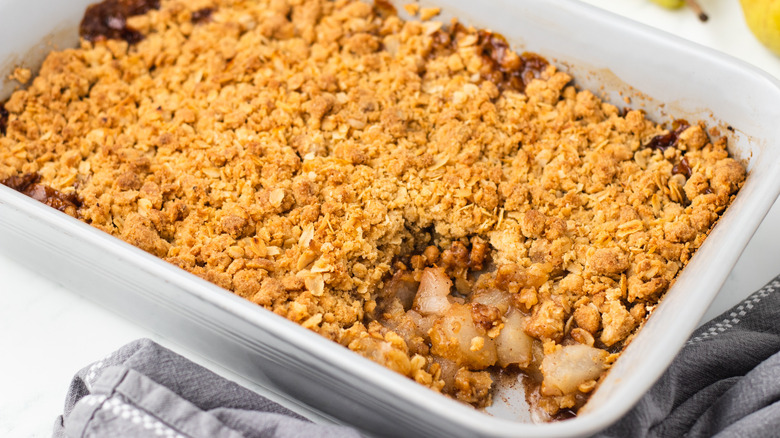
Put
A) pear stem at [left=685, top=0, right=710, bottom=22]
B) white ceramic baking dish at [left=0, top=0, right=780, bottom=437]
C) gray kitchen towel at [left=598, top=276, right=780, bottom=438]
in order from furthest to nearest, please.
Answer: pear stem at [left=685, top=0, right=710, bottom=22], gray kitchen towel at [left=598, top=276, right=780, bottom=438], white ceramic baking dish at [left=0, top=0, right=780, bottom=437]

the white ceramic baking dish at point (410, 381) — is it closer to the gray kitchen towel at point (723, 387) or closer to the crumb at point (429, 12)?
the crumb at point (429, 12)

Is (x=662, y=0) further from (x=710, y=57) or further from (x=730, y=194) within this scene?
(x=730, y=194)

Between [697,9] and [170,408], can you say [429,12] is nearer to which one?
[697,9]

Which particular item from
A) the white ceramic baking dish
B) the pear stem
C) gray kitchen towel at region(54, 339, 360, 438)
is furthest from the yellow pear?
gray kitchen towel at region(54, 339, 360, 438)

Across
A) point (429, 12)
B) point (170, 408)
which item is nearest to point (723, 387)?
point (170, 408)

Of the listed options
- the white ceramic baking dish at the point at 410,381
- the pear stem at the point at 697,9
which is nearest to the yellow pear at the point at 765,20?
the pear stem at the point at 697,9

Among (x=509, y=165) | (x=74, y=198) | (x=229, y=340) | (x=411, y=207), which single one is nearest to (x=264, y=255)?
(x=229, y=340)

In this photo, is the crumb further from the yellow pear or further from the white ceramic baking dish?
the yellow pear
